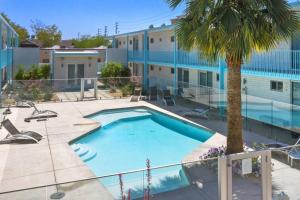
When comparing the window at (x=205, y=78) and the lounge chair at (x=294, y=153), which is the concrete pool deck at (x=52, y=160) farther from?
the window at (x=205, y=78)

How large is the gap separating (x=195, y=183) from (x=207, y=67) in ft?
46.8

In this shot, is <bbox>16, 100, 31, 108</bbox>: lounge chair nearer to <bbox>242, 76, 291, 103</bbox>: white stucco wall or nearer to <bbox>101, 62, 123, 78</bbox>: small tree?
<bbox>101, 62, 123, 78</bbox>: small tree

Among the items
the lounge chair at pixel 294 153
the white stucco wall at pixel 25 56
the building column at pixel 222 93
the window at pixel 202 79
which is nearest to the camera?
the lounge chair at pixel 294 153

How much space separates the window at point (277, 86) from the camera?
16.7 metres

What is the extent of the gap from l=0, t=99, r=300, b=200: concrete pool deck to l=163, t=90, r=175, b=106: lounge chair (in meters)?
3.78

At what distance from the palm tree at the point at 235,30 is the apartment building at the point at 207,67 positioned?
935 millimetres

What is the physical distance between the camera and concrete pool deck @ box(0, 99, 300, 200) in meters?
5.90

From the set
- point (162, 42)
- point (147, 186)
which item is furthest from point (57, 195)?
point (162, 42)

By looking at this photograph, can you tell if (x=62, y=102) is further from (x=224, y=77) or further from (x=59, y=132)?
(x=224, y=77)

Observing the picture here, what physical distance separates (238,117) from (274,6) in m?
3.26

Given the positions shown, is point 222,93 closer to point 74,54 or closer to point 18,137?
point 18,137

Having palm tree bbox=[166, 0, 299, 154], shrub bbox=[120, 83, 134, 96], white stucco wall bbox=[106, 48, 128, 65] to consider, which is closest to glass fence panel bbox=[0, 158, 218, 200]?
palm tree bbox=[166, 0, 299, 154]

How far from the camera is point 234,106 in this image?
10.0m

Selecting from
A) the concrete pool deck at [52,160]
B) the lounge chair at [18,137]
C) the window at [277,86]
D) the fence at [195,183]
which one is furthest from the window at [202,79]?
the fence at [195,183]
